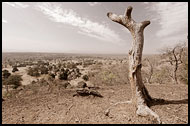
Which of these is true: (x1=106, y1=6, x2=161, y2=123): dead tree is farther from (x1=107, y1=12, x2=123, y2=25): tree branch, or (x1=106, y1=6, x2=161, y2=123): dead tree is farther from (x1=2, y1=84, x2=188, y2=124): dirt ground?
(x1=2, y1=84, x2=188, y2=124): dirt ground

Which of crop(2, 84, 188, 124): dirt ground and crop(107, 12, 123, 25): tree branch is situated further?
crop(107, 12, 123, 25): tree branch

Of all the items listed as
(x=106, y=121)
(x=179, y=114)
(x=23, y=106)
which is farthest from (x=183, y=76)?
(x=23, y=106)

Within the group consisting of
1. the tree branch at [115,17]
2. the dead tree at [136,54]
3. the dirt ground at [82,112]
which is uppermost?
the tree branch at [115,17]

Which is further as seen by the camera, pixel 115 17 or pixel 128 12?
pixel 115 17

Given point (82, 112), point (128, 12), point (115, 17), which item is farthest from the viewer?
point (82, 112)

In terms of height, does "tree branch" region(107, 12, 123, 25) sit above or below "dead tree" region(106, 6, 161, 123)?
above

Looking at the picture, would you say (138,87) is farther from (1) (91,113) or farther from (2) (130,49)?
(1) (91,113)

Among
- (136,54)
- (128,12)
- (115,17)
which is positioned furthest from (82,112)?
(128,12)

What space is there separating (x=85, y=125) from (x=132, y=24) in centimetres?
358

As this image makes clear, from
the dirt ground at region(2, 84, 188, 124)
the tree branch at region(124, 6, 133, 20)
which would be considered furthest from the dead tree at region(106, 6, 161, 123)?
the dirt ground at region(2, 84, 188, 124)

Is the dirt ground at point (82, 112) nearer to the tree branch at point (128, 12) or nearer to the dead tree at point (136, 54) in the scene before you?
the dead tree at point (136, 54)

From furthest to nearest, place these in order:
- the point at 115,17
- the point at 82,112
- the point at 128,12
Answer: the point at 82,112
the point at 115,17
the point at 128,12

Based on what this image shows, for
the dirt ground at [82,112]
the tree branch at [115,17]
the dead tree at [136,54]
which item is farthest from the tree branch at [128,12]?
the dirt ground at [82,112]

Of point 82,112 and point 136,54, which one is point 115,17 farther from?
point 82,112
